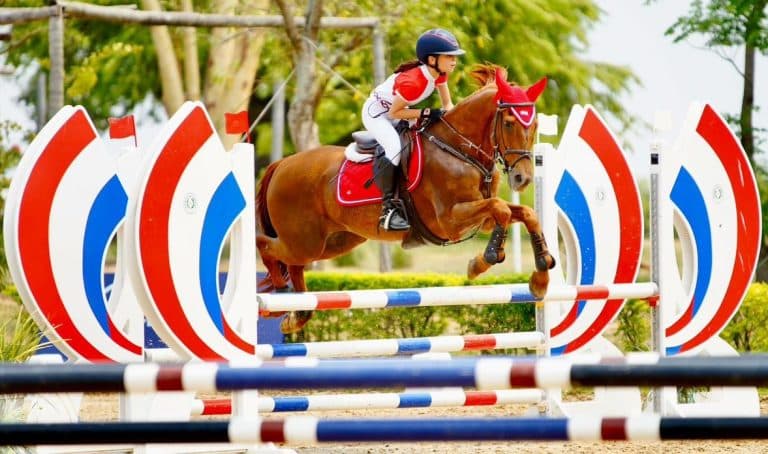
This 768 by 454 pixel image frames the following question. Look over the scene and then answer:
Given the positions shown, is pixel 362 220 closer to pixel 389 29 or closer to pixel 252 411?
pixel 252 411

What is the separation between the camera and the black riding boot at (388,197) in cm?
561

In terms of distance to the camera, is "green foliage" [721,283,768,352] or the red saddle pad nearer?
the red saddle pad

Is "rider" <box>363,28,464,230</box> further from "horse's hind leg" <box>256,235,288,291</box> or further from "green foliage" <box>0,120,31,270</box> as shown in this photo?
"green foliage" <box>0,120,31,270</box>

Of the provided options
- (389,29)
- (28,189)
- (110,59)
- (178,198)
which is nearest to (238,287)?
(178,198)

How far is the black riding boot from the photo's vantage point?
5605mm

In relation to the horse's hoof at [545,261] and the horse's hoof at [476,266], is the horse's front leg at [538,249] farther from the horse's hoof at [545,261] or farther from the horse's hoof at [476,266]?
the horse's hoof at [476,266]

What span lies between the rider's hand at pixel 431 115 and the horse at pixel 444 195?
0.11ft

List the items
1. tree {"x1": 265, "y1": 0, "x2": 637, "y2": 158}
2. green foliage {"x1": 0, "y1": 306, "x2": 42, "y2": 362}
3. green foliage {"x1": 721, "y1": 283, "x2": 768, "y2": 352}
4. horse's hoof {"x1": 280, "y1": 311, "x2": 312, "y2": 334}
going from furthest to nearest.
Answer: tree {"x1": 265, "y1": 0, "x2": 637, "y2": 158}
green foliage {"x1": 721, "y1": 283, "x2": 768, "y2": 352}
horse's hoof {"x1": 280, "y1": 311, "x2": 312, "y2": 334}
green foliage {"x1": 0, "y1": 306, "x2": 42, "y2": 362}

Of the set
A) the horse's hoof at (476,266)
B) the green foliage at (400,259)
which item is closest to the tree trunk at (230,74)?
the green foliage at (400,259)

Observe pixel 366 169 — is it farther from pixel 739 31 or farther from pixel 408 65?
pixel 739 31

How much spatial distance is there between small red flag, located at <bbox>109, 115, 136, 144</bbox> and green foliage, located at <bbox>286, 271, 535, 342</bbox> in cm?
325

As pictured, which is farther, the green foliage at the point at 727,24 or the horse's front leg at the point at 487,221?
the green foliage at the point at 727,24

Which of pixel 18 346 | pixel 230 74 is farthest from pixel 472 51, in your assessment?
pixel 18 346

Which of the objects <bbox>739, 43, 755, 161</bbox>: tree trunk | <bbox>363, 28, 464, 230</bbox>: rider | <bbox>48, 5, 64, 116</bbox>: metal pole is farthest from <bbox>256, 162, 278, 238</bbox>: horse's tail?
<bbox>739, 43, 755, 161</bbox>: tree trunk
